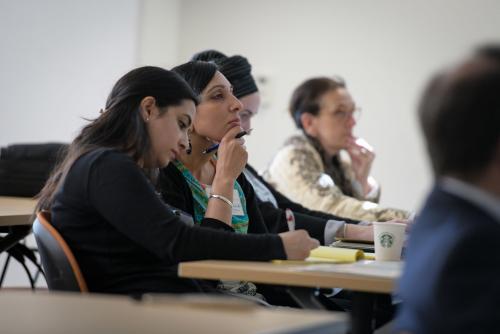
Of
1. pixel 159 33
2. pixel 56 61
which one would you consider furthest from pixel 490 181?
pixel 159 33

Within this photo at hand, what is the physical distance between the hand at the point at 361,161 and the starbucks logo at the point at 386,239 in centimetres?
223

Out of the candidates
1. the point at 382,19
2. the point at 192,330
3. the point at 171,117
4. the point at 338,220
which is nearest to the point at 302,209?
the point at 338,220

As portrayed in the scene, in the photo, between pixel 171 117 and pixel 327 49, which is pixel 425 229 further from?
pixel 327 49

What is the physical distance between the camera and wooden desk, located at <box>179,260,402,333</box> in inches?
57.7

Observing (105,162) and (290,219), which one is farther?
(290,219)

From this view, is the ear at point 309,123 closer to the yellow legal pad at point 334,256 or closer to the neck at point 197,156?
the neck at point 197,156

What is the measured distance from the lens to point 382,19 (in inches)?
231

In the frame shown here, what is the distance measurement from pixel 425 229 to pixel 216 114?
4.47ft

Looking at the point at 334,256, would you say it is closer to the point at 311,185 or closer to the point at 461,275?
the point at 461,275

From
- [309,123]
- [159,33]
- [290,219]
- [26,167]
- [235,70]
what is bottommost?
[26,167]

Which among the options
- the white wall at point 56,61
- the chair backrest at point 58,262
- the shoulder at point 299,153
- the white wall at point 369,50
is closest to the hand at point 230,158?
the chair backrest at point 58,262

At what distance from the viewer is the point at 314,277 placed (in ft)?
4.95

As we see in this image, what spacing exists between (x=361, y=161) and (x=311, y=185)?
0.74m

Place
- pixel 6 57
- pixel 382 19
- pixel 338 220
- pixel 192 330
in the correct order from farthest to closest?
pixel 382 19
pixel 6 57
pixel 338 220
pixel 192 330
